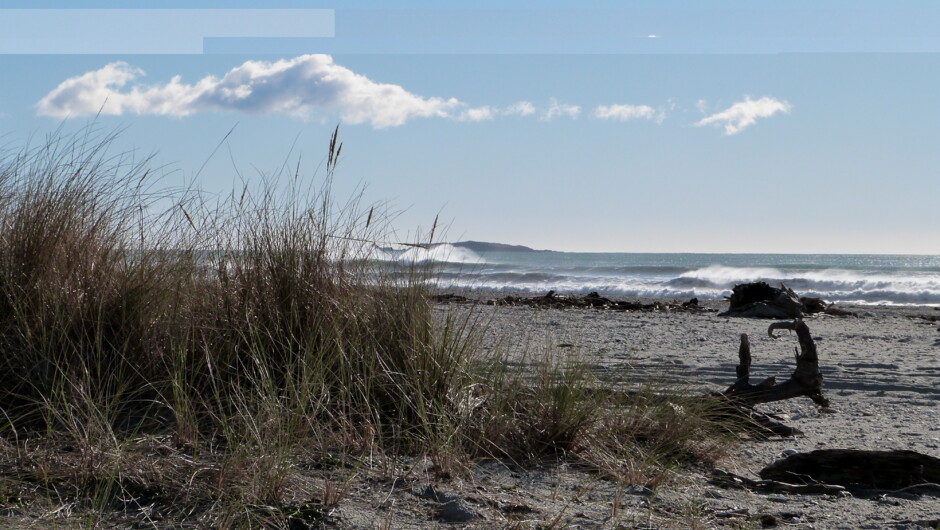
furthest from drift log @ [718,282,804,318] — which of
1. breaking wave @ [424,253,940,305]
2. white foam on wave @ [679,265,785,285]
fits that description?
white foam on wave @ [679,265,785,285]

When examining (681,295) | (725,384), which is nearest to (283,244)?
(725,384)

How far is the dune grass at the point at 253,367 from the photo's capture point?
2.86m

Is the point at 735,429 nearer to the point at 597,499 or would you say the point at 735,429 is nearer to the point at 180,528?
the point at 597,499

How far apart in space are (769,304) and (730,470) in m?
8.94

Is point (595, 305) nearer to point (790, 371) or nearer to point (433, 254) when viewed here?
point (790, 371)

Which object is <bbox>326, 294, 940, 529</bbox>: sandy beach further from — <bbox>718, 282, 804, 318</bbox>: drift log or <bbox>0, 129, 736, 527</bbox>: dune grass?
<bbox>718, 282, 804, 318</bbox>: drift log

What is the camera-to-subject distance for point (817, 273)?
88.4 feet

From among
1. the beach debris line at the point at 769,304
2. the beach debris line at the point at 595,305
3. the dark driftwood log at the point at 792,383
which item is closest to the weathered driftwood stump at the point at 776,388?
the dark driftwood log at the point at 792,383

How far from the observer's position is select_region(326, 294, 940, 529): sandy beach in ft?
8.39

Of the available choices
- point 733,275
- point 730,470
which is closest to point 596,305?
point 730,470

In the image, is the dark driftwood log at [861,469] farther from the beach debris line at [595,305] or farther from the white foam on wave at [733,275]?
the white foam on wave at [733,275]

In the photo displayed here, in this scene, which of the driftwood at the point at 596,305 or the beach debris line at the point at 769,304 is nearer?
the beach debris line at the point at 769,304

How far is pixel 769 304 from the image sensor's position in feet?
38.1

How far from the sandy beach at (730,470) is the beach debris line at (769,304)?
10.9ft
